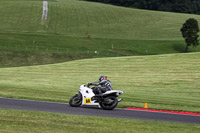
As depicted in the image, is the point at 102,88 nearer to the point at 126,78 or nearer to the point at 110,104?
the point at 110,104

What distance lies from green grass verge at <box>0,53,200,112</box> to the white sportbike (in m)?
2.95

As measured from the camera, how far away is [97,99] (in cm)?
1652

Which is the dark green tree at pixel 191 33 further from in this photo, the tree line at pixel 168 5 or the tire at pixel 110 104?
the tire at pixel 110 104

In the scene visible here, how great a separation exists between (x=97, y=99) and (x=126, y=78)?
18956mm

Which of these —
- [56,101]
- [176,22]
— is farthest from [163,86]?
[176,22]

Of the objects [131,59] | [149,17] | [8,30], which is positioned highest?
[149,17]

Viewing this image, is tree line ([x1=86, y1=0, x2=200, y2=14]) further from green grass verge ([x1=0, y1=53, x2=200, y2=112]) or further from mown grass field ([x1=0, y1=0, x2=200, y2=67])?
green grass verge ([x1=0, y1=53, x2=200, y2=112])

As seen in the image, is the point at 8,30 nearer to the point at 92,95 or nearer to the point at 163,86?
the point at 163,86

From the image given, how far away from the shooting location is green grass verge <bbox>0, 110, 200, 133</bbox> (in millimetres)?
10867

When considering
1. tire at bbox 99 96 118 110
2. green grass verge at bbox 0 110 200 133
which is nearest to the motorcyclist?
tire at bbox 99 96 118 110

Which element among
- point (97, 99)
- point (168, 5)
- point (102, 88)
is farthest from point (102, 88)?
point (168, 5)

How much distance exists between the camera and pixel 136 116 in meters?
14.6

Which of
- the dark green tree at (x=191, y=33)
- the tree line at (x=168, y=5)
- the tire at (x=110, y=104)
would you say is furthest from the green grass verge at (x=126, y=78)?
the tree line at (x=168, y=5)

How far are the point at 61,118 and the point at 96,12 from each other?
101539 millimetres
